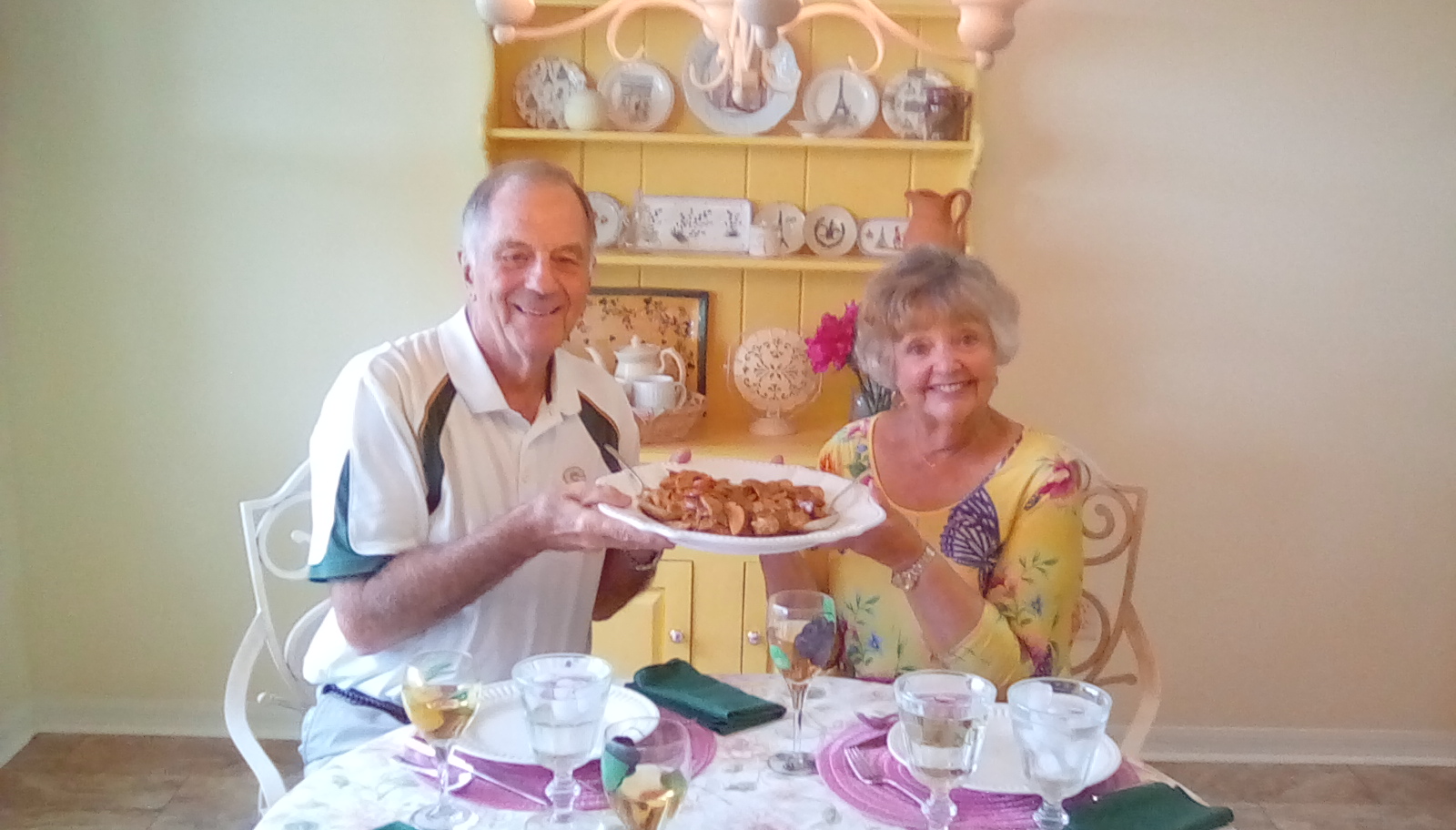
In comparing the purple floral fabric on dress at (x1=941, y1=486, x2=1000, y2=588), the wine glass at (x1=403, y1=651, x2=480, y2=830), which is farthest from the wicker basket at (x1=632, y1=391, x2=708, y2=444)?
the wine glass at (x1=403, y1=651, x2=480, y2=830)

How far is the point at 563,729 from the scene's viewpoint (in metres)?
1.05

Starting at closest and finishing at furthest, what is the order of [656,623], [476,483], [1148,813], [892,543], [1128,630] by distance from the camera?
[1148,813]
[892,543]
[476,483]
[1128,630]
[656,623]

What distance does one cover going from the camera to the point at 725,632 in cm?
242

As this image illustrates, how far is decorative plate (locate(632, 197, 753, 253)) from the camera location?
274 cm

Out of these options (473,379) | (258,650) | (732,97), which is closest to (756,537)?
(473,379)

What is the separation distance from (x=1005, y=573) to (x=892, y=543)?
23cm

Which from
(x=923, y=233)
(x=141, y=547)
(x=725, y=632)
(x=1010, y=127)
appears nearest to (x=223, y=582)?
(x=141, y=547)

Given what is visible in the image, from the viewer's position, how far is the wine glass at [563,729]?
105 centimetres

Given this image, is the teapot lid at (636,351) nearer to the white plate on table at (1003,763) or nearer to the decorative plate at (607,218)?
the decorative plate at (607,218)

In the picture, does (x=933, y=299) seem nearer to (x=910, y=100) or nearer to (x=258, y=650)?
(x=910, y=100)

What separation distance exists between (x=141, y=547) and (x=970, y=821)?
2.43 meters

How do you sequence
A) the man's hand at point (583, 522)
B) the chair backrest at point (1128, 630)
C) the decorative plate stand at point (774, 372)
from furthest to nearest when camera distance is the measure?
the decorative plate stand at point (774, 372)
the chair backrest at point (1128, 630)
the man's hand at point (583, 522)

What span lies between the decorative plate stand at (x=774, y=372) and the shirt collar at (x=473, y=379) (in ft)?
3.22

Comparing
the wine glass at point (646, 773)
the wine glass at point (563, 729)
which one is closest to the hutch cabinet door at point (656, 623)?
the wine glass at point (563, 729)
